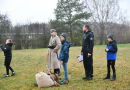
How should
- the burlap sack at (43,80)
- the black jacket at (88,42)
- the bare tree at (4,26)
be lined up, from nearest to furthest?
the burlap sack at (43,80), the black jacket at (88,42), the bare tree at (4,26)

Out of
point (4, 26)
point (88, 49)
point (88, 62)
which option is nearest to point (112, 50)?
point (88, 49)

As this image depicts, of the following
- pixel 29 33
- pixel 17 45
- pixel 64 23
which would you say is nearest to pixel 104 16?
pixel 64 23

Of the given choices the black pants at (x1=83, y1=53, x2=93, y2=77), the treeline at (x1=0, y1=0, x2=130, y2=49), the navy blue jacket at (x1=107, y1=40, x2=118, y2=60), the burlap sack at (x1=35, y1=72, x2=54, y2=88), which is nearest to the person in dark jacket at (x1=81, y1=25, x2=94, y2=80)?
the black pants at (x1=83, y1=53, x2=93, y2=77)

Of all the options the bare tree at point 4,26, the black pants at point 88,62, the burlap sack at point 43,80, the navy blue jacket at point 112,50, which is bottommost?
the burlap sack at point 43,80

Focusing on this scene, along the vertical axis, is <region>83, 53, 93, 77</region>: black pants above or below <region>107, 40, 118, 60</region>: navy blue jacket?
below

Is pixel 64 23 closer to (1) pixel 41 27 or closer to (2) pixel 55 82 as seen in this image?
(1) pixel 41 27

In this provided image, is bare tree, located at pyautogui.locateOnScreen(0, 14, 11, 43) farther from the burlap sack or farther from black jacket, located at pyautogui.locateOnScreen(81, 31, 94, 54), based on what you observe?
black jacket, located at pyautogui.locateOnScreen(81, 31, 94, 54)

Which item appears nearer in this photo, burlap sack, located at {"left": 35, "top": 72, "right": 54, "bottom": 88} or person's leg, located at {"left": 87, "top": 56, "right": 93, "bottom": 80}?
burlap sack, located at {"left": 35, "top": 72, "right": 54, "bottom": 88}

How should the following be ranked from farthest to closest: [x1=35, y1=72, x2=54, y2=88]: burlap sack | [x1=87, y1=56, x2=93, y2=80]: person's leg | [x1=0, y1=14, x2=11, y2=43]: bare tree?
1. [x1=0, y1=14, x2=11, y2=43]: bare tree
2. [x1=87, y1=56, x2=93, y2=80]: person's leg
3. [x1=35, y1=72, x2=54, y2=88]: burlap sack

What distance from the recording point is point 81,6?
30734mm

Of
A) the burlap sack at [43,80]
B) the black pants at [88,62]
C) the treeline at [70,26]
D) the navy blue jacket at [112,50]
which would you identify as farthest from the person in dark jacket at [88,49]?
the treeline at [70,26]

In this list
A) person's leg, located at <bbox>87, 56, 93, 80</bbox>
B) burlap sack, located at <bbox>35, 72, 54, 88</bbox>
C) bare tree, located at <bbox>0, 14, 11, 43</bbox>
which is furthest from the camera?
bare tree, located at <bbox>0, 14, 11, 43</bbox>

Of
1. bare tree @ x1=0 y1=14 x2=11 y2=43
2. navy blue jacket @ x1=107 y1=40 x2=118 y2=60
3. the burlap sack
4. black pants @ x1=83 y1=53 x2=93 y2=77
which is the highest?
bare tree @ x1=0 y1=14 x2=11 y2=43

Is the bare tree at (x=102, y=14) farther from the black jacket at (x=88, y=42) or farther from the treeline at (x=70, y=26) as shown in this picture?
the black jacket at (x=88, y=42)
